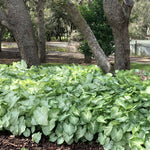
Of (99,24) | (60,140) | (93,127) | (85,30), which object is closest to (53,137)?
(60,140)

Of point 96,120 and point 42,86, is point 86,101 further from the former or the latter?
point 42,86

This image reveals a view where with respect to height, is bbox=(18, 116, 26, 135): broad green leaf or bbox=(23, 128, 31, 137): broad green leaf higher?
bbox=(18, 116, 26, 135): broad green leaf

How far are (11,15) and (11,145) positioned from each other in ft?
11.6

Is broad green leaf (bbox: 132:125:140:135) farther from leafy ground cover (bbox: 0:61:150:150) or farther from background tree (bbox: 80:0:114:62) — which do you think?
background tree (bbox: 80:0:114:62)

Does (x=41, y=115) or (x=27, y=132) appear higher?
(x=41, y=115)

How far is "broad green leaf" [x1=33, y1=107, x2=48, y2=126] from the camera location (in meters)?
2.92

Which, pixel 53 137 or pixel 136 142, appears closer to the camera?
pixel 136 142

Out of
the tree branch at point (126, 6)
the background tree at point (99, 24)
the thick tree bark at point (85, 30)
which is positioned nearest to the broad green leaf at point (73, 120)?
the thick tree bark at point (85, 30)

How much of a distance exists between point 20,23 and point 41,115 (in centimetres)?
317

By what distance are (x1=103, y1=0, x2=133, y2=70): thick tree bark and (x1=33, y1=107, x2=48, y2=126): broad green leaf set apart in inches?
150

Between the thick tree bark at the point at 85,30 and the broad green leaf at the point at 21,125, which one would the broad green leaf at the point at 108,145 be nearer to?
the broad green leaf at the point at 21,125

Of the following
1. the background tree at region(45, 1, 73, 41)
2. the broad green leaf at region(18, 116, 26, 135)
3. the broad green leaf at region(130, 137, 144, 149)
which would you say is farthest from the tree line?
the background tree at region(45, 1, 73, 41)

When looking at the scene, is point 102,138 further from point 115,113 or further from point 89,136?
point 115,113

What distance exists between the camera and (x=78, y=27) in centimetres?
588
